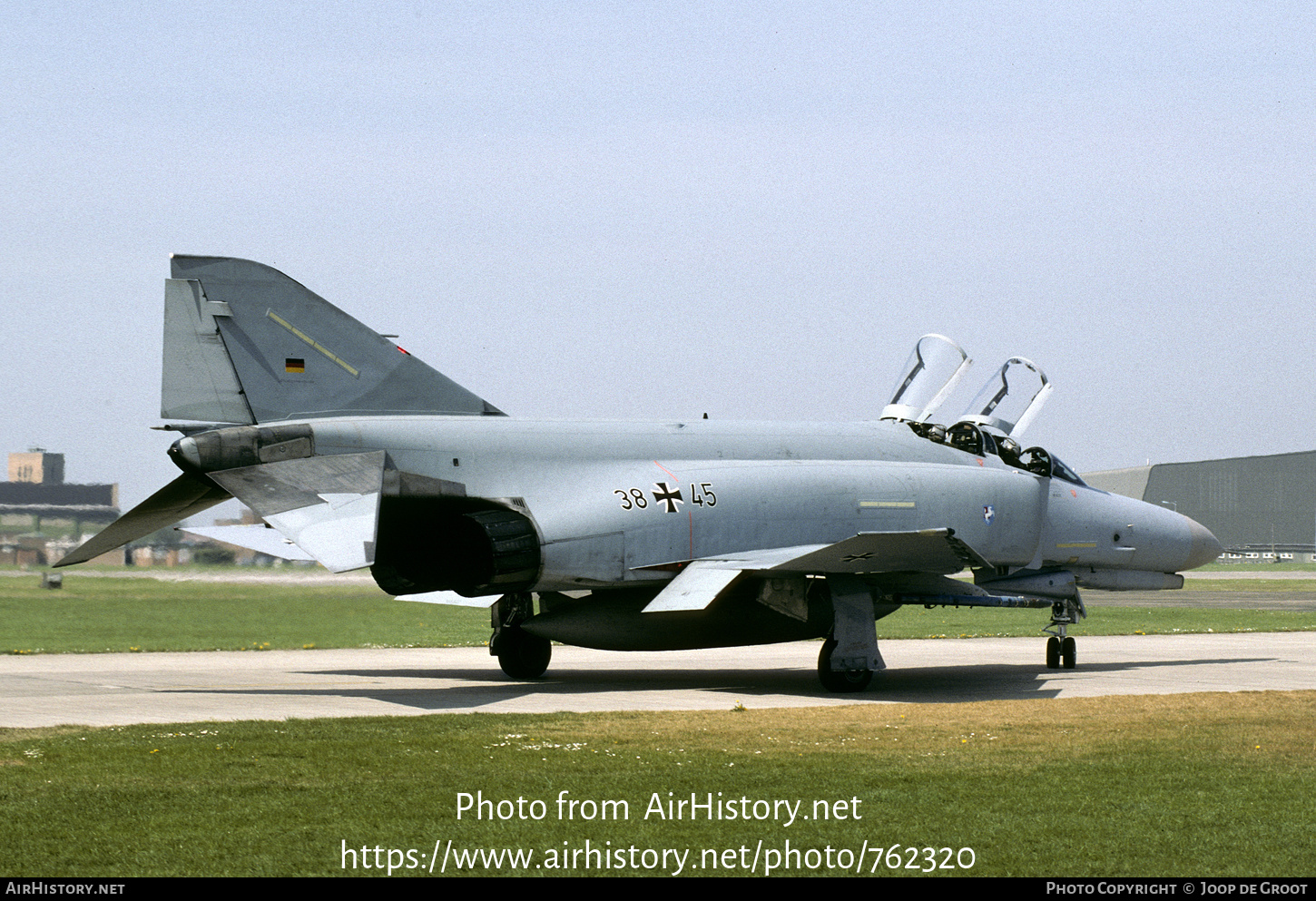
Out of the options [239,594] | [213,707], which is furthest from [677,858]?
[239,594]

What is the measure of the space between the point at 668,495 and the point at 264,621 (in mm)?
7138

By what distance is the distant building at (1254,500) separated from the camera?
8981 centimetres

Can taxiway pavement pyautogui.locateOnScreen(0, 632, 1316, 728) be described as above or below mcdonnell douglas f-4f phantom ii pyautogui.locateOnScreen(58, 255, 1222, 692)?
below

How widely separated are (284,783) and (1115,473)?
102 meters

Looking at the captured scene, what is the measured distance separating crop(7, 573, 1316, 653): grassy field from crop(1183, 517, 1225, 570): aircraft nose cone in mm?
6447

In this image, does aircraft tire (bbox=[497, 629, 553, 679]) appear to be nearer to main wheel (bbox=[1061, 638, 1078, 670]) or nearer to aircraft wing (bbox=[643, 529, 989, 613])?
aircraft wing (bbox=[643, 529, 989, 613])

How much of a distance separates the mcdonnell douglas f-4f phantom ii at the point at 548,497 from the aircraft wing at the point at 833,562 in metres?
0.03

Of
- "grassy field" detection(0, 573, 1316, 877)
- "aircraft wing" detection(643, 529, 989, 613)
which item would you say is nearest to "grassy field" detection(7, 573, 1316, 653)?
"aircraft wing" detection(643, 529, 989, 613)

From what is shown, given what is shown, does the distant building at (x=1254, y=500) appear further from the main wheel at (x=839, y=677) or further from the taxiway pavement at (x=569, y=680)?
the main wheel at (x=839, y=677)

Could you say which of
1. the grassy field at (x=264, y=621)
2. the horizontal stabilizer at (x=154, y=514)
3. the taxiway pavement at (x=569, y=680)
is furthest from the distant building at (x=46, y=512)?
the horizontal stabilizer at (x=154, y=514)

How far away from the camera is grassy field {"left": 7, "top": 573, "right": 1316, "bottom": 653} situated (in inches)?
788

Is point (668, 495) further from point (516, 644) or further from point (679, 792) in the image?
point (679, 792)
